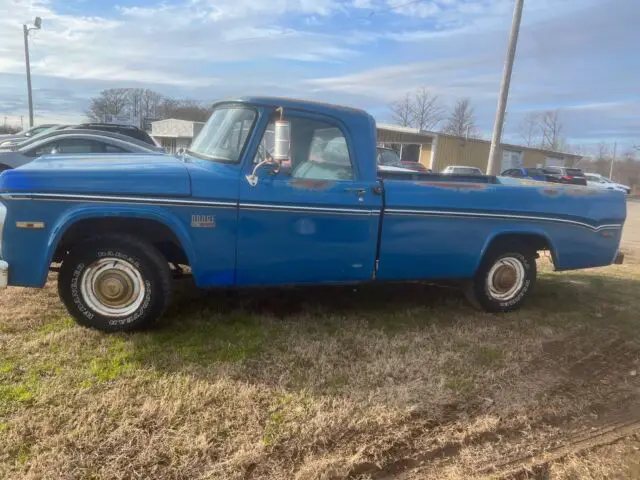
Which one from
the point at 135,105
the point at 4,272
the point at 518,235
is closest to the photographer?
the point at 4,272

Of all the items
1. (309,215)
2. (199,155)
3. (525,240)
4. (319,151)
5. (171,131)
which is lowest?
(525,240)

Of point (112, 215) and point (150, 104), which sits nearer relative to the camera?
point (112, 215)

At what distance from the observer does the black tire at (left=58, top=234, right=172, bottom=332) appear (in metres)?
4.05

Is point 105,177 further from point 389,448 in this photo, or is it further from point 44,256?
point 389,448

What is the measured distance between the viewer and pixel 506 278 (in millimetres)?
5414

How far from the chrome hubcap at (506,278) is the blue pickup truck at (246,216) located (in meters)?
0.33

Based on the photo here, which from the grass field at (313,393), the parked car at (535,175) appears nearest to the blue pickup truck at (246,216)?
the grass field at (313,393)

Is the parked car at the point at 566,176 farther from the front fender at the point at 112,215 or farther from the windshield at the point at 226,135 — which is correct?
the front fender at the point at 112,215

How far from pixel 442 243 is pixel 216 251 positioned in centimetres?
210

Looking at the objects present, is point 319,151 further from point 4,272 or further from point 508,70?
point 508,70

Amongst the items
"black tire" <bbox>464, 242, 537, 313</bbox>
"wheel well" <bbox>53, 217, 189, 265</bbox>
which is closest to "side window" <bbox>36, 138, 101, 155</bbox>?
"wheel well" <bbox>53, 217, 189, 265</bbox>

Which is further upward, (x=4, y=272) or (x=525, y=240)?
(x=525, y=240)

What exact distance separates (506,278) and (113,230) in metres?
3.84

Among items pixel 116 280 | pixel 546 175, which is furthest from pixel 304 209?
pixel 546 175
